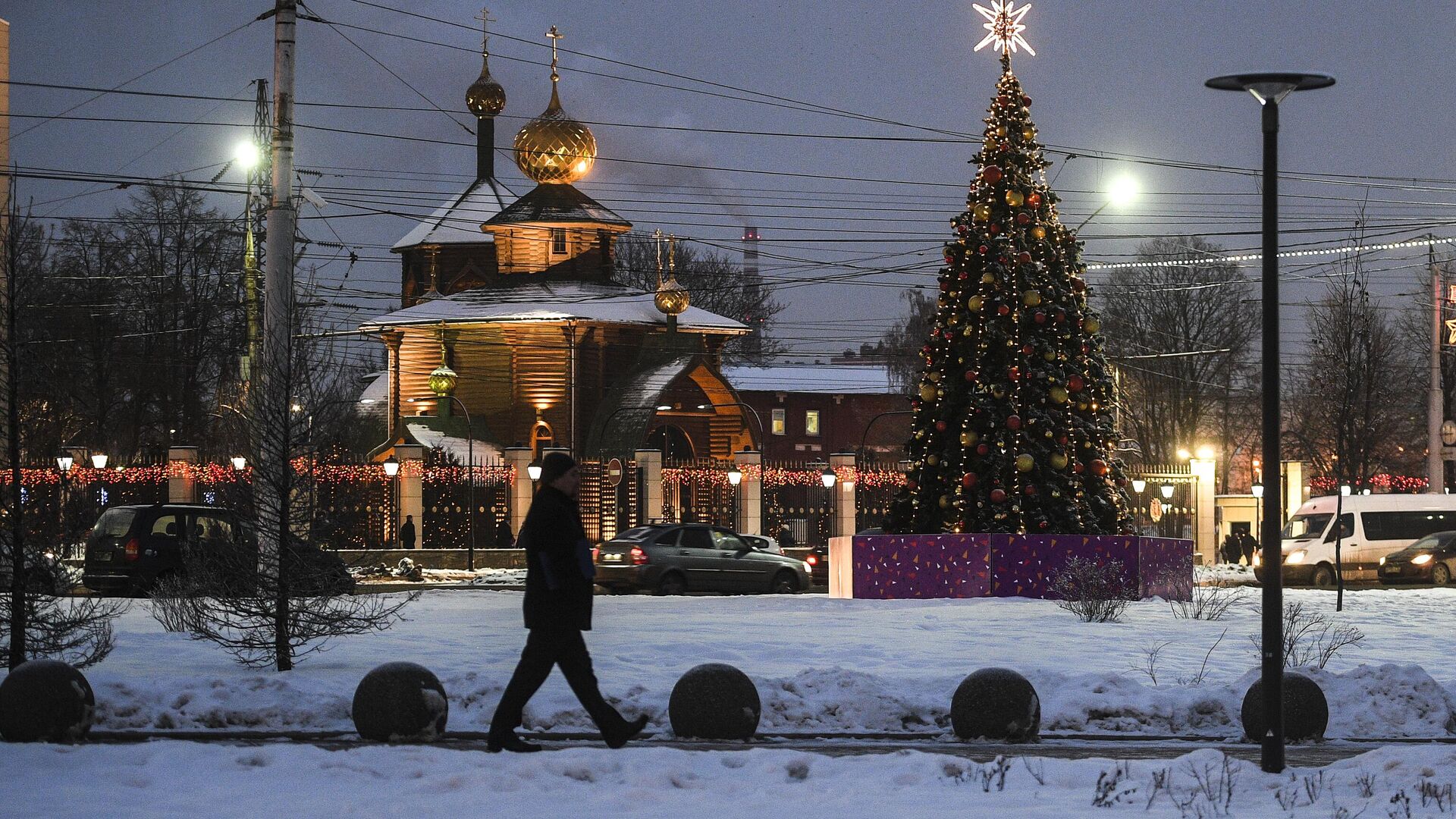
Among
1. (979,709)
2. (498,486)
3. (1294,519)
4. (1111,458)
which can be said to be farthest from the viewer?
(498,486)

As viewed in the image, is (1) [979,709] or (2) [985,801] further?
(1) [979,709]

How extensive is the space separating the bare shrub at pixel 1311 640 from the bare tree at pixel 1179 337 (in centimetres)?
5122

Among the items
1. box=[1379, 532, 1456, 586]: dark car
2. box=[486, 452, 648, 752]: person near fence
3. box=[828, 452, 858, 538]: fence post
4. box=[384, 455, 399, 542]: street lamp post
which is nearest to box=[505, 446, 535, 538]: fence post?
box=[384, 455, 399, 542]: street lamp post

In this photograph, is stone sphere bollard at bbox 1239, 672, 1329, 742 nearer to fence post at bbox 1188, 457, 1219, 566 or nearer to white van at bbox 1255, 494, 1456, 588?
white van at bbox 1255, 494, 1456, 588

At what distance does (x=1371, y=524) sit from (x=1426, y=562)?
2.99 m

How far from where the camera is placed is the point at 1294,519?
4566cm

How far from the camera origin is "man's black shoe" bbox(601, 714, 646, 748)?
11.8 metres

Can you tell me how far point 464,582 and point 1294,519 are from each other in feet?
65.1

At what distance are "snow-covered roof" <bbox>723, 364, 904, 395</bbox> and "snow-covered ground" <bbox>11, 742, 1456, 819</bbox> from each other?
81.4m

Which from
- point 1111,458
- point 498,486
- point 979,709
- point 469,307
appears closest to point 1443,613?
point 1111,458

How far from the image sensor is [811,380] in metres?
97.0

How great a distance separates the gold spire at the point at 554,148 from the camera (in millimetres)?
65125

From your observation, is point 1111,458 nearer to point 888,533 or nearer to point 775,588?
point 888,533

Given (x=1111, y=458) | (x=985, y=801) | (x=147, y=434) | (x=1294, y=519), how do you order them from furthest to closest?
(x=147, y=434), (x=1294, y=519), (x=1111, y=458), (x=985, y=801)
